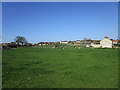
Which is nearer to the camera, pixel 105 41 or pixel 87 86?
pixel 87 86

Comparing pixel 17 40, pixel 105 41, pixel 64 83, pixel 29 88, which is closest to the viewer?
pixel 29 88

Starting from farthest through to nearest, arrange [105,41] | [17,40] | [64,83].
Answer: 1. [17,40]
2. [105,41]
3. [64,83]

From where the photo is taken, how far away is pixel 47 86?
728cm

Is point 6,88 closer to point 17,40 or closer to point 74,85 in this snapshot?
point 74,85

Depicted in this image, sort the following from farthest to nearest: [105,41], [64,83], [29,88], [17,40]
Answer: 1. [17,40]
2. [105,41]
3. [64,83]
4. [29,88]

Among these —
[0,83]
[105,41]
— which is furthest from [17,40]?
[0,83]

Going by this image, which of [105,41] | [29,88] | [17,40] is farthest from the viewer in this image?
[17,40]

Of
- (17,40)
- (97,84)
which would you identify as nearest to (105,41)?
(97,84)

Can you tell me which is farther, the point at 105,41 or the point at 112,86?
the point at 105,41

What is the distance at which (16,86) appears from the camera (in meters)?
7.32

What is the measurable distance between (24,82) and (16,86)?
71cm

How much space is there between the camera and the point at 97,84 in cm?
747

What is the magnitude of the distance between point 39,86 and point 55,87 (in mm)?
893

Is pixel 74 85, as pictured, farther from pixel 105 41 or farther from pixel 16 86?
pixel 105 41
